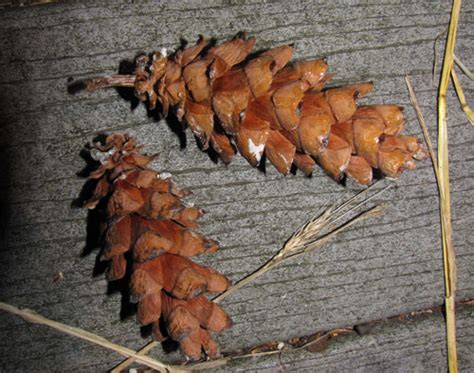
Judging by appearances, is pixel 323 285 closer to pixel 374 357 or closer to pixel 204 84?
pixel 374 357

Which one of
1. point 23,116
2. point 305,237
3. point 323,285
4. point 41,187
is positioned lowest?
point 323,285

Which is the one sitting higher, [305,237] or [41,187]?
[41,187]

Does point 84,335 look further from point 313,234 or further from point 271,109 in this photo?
point 271,109

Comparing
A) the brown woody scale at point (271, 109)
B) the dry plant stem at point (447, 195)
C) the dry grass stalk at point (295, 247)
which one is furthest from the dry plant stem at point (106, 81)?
the dry plant stem at point (447, 195)

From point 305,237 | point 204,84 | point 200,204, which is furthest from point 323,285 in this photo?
point 204,84

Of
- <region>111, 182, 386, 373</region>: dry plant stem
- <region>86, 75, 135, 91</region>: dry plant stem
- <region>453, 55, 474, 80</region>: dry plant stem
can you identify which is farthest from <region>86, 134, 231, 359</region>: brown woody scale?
<region>453, 55, 474, 80</region>: dry plant stem

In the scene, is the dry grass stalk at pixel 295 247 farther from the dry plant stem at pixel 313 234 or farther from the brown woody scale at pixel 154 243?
the brown woody scale at pixel 154 243

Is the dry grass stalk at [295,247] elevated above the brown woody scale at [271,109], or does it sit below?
below
